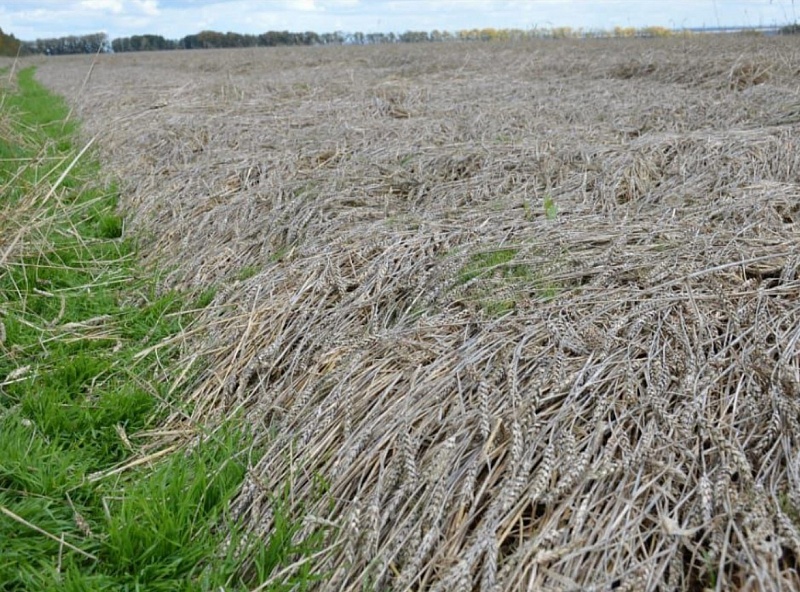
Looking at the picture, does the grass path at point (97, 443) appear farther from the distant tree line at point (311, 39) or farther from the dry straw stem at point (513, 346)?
the distant tree line at point (311, 39)

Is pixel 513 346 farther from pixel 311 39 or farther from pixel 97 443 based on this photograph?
pixel 311 39

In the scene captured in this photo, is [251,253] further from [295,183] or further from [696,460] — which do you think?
[696,460]

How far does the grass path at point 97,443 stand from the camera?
1691 millimetres

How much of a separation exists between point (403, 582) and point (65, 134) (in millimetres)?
7561

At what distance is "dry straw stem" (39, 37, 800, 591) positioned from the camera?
1.46m

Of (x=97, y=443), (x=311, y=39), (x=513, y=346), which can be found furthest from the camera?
(x=311, y=39)

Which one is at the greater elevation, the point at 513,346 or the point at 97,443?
the point at 513,346

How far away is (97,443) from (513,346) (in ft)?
4.79

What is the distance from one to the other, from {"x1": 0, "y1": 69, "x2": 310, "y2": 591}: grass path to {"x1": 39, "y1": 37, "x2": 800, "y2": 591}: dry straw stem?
15cm

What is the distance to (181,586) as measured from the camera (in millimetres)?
1637

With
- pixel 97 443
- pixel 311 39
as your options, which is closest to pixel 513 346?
pixel 97 443

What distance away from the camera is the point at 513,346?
1991mm

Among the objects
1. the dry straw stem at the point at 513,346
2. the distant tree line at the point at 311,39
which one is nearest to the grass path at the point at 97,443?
the dry straw stem at the point at 513,346

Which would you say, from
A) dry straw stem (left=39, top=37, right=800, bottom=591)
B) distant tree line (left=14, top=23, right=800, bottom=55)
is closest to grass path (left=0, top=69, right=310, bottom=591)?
dry straw stem (left=39, top=37, right=800, bottom=591)
